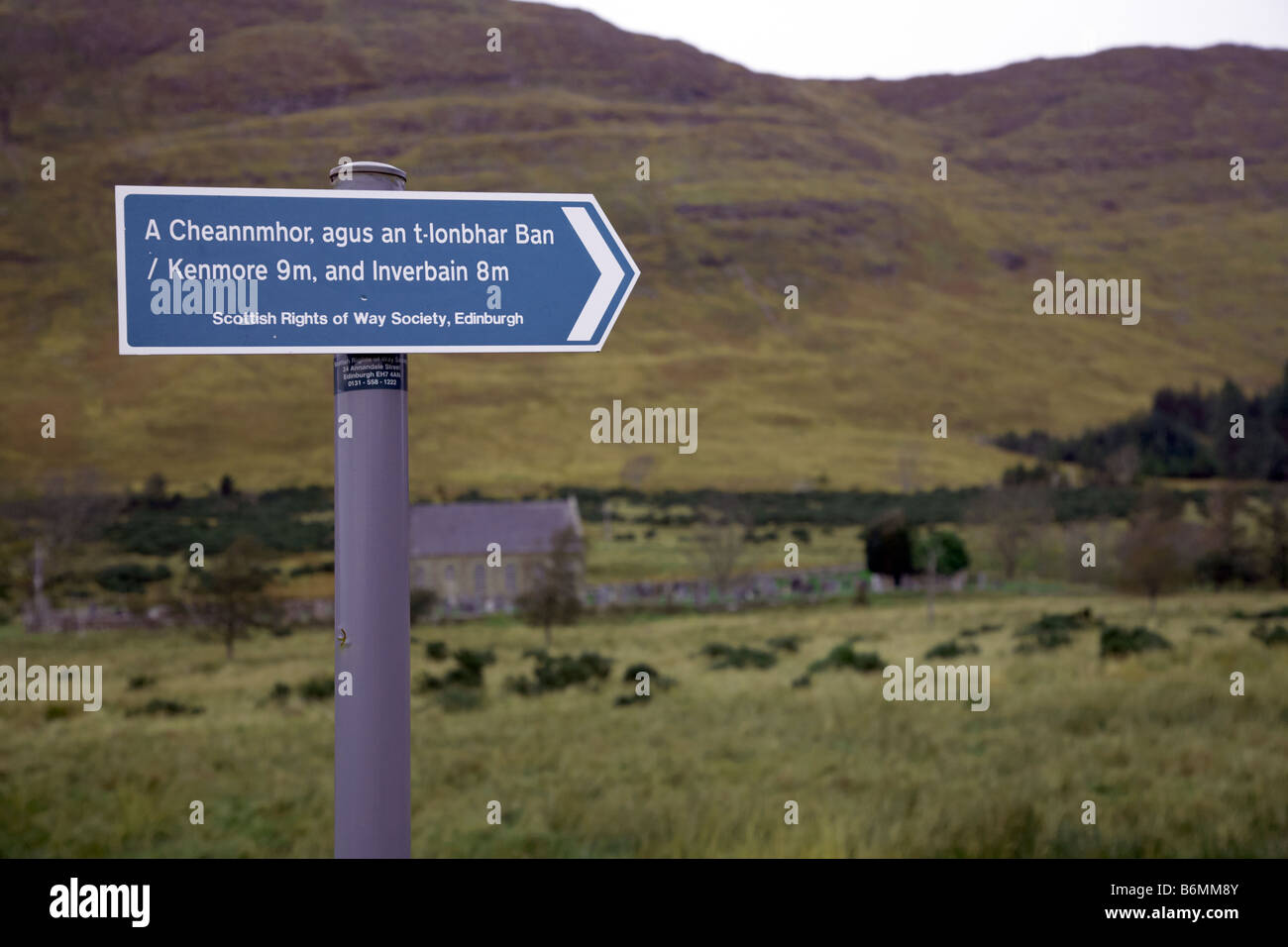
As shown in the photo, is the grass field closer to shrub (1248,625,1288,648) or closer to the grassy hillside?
shrub (1248,625,1288,648)

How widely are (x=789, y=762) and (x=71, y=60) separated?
675 ft

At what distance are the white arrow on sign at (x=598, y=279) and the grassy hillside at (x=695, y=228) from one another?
8190cm

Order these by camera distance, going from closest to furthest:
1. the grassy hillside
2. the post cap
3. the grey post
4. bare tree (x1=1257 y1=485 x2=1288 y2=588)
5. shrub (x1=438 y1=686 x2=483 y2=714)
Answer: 1. the grey post
2. the post cap
3. shrub (x1=438 y1=686 x2=483 y2=714)
4. bare tree (x1=1257 y1=485 x2=1288 y2=588)
5. the grassy hillside

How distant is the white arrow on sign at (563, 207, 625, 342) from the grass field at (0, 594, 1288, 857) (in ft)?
15.2

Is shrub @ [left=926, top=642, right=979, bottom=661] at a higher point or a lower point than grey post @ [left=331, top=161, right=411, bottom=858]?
lower

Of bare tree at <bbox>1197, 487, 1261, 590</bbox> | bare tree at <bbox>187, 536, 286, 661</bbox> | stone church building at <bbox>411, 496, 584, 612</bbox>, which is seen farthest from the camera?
stone church building at <bbox>411, 496, 584, 612</bbox>

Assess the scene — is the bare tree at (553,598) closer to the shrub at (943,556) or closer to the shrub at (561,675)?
the shrub at (561,675)

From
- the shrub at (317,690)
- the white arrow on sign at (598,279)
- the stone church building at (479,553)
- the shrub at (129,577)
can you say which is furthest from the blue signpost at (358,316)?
the shrub at (129,577)

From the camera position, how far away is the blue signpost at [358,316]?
1900 millimetres

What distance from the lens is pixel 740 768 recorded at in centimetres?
966

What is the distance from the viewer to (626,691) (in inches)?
627

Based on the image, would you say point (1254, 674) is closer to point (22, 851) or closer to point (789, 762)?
point (789, 762)

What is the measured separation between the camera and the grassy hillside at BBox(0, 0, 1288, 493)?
329 feet

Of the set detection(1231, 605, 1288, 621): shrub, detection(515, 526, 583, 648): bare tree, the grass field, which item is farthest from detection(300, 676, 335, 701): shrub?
detection(1231, 605, 1288, 621): shrub
